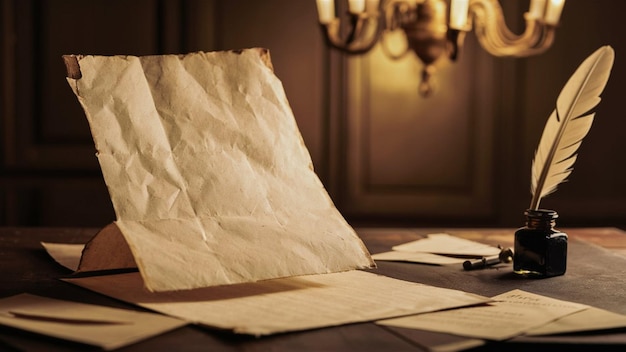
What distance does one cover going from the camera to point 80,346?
657 mm

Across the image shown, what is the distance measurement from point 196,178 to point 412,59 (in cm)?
238

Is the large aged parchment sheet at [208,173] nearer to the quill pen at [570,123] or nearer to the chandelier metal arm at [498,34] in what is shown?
the quill pen at [570,123]

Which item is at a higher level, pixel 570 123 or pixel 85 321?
pixel 570 123

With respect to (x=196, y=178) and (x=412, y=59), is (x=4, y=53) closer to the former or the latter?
(x=412, y=59)

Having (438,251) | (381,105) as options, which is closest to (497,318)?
(438,251)

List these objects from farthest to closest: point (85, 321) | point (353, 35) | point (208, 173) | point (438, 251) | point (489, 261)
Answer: point (353, 35) < point (438, 251) < point (489, 261) < point (208, 173) < point (85, 321)

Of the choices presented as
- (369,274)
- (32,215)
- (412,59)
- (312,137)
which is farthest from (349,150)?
(369,274)

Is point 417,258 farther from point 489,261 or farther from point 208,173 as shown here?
point 208,173

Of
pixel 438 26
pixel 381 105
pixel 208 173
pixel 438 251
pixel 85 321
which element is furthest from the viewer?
pixel 381 105

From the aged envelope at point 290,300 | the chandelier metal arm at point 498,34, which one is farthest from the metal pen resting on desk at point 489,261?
the chandelier metal arm at point 498,34

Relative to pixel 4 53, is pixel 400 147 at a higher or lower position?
lower

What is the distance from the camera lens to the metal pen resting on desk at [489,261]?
1.04 m

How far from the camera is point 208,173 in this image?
2.95ft

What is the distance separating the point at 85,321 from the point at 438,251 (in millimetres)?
587
